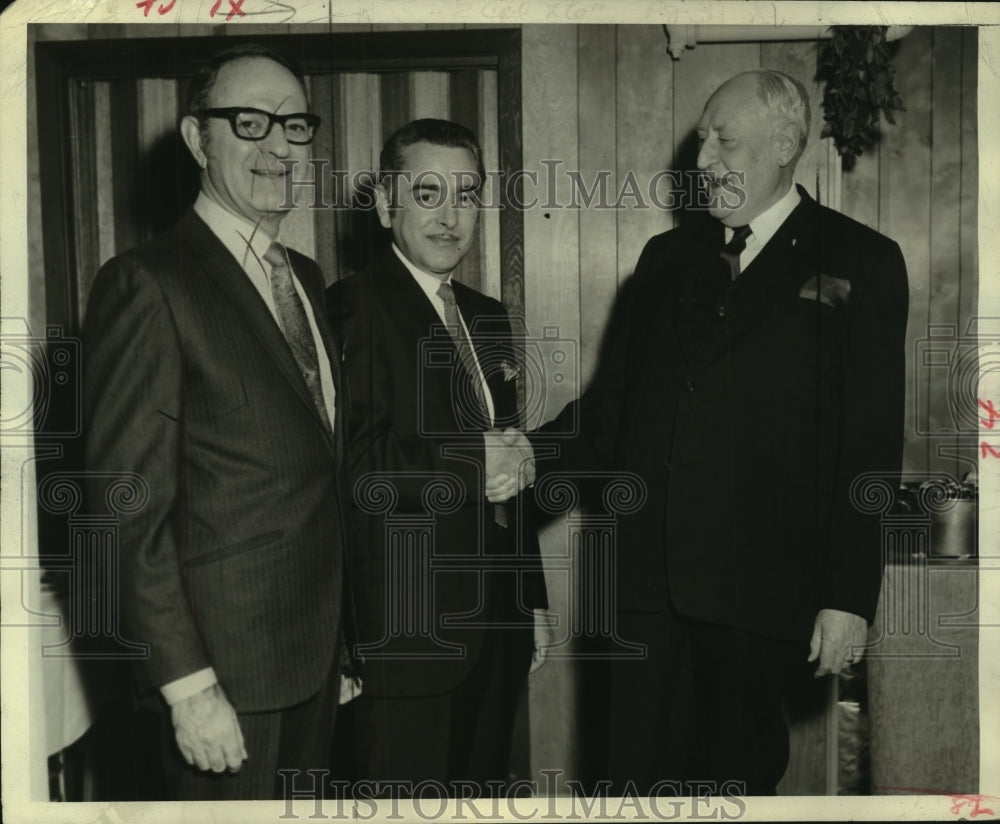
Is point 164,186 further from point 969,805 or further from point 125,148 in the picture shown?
point 969,805

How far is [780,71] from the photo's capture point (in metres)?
2.29

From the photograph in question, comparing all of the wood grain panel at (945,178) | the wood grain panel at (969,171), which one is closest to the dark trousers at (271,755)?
the wood grain panel at (945,178)

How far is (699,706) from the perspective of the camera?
2.30 metres

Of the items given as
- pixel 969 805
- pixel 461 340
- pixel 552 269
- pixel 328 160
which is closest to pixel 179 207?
Result: pixel 328 160

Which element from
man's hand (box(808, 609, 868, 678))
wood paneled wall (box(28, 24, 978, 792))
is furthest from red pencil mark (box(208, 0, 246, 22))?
man's hand (box(808, 609, 868, 678))

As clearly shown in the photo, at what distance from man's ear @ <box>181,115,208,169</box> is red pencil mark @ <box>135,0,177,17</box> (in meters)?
0.26

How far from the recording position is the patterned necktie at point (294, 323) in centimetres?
222

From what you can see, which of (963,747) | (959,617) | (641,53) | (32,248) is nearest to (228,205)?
(32,248)

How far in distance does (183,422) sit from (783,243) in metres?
1.30

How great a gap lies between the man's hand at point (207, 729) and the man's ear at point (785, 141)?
161 centimetres

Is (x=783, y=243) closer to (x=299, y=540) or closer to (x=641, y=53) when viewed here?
(x=641, y=53)

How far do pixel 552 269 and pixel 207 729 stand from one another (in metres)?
1.20

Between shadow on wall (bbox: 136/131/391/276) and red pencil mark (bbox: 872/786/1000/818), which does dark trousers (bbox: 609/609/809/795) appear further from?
shadow on wall (bbox: 136/131/391/276)

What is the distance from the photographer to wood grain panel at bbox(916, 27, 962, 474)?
91.0 inches
